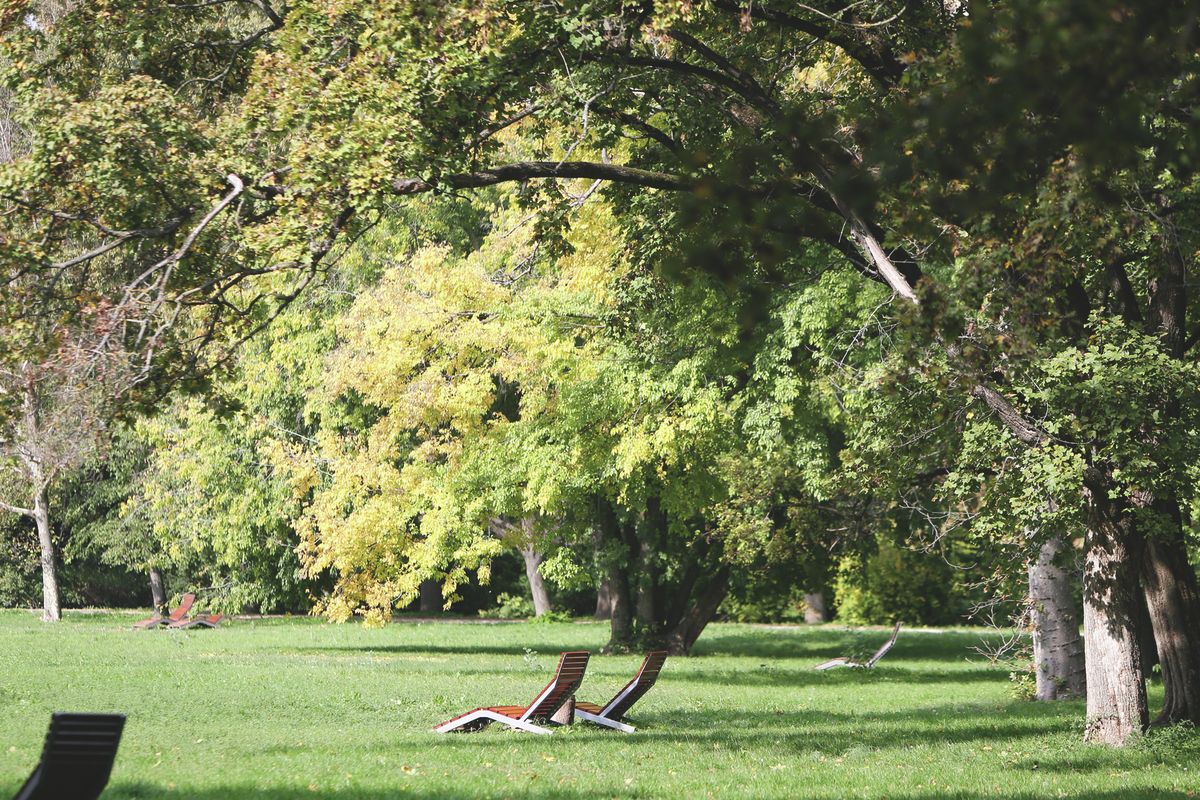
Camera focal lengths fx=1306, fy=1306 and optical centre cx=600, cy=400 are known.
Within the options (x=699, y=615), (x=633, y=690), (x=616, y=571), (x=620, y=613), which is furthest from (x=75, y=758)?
(x=620, y=613)

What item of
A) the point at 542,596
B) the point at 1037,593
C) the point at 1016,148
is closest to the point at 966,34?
the point at 1016,148

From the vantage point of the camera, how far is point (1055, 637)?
64.1ft

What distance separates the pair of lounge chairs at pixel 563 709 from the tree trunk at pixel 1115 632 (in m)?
4.67

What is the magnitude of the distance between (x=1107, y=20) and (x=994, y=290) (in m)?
6.84

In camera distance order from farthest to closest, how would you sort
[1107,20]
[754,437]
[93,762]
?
1. [754,437]
2. [93,762]
3. [1107,20]

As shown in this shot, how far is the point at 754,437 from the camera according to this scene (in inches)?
862

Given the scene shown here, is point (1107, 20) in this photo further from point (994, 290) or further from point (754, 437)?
point (754, 437)

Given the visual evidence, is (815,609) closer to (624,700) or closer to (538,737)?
(624,700)

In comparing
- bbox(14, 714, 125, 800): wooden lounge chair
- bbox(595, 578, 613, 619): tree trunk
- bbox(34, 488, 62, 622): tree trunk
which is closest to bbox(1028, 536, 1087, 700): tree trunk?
bbox(14, 714, 125, 800): wooden lounge chair

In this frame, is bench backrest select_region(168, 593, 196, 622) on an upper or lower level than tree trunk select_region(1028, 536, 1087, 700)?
upper

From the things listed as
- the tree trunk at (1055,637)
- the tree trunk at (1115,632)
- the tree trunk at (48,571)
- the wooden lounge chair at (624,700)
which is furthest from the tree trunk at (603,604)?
the tree trunk at (1115,632)

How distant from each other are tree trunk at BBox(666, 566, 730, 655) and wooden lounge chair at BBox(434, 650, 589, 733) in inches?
597

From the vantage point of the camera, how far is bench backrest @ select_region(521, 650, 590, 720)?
1347 centimetres

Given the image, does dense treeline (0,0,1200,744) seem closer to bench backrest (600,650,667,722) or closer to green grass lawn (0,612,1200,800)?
green grass lawn (0,612,1200,800)
